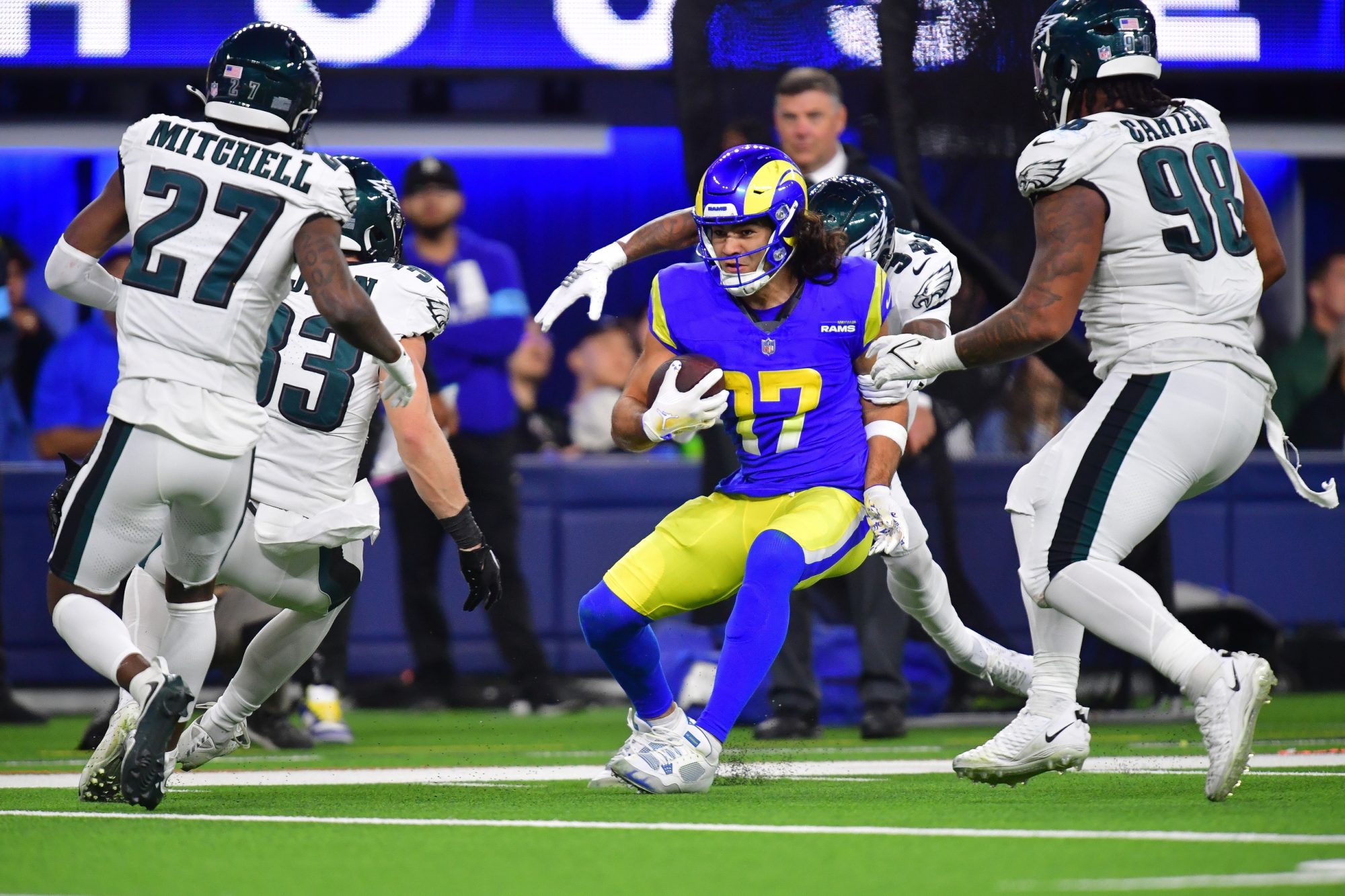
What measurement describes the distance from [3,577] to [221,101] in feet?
17.4

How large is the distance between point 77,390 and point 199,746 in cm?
448

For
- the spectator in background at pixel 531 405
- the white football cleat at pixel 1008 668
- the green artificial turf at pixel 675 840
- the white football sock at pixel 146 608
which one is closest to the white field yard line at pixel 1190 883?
the green artificial turf at pixel 675 840

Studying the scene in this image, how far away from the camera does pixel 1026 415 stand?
295 inches

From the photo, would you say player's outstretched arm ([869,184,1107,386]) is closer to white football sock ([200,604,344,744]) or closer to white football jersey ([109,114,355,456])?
white football jersey ([109,114,355,456])

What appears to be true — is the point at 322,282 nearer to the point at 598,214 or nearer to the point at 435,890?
the point at 435,890

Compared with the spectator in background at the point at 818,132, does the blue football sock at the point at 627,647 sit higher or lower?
lower

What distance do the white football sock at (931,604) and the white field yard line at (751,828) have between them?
1.52 m

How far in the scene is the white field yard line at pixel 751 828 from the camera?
11.1 ft

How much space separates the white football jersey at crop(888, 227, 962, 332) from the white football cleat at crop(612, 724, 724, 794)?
1.66 metres

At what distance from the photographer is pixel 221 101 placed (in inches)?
174

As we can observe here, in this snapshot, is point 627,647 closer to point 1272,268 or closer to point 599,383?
point 1272,268

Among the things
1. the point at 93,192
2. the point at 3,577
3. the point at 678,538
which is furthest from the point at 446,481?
the point at 93,192

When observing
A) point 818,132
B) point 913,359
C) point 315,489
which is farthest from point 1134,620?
point 818,132

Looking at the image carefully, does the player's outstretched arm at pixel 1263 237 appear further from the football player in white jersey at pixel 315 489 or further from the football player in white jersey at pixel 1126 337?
the football player in white jersey at pixel 315 489
